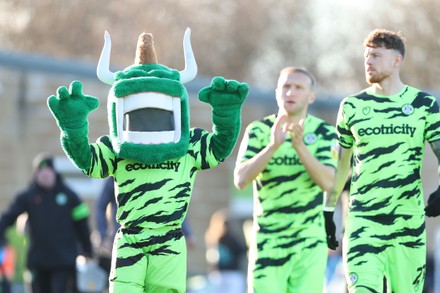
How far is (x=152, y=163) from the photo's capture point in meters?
9.92

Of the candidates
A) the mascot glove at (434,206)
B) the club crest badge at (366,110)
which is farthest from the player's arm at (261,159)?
the mascot glove at (434,206)

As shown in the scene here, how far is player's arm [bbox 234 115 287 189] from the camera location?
1117 centimetres

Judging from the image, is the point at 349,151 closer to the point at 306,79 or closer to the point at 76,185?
the point at 306,79

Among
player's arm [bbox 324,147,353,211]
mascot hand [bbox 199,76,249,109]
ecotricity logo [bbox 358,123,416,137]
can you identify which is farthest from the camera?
player's arm [bbox 324,147,353,211]

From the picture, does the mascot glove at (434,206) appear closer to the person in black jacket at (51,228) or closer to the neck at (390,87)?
the neck at (390,87)

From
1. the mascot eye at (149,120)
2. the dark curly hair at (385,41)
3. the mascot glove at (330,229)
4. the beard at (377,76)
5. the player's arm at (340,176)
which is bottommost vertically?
the mascot glove at (330,229)

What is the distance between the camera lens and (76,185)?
2609cm

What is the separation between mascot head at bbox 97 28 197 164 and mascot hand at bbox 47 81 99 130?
14.6 inches

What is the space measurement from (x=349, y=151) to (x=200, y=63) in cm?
3775

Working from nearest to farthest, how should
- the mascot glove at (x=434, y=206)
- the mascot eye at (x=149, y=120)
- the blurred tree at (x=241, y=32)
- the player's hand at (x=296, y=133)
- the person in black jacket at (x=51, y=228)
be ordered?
the mascot eye at (x=149, y=120) < the mascot glove at (x=434, y=206) < the player's hand at (x=296, y=133) < the person in black jacket at (x=51, y=228) < the blurred tree at (x=241, y=32)

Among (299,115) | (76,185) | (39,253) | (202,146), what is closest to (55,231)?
(39,253)

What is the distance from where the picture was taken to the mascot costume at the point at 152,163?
9906mm

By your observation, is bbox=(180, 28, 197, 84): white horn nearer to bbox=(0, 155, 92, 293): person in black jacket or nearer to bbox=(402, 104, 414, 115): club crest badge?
bbox=(402, 104, 414, 115): club crest badge

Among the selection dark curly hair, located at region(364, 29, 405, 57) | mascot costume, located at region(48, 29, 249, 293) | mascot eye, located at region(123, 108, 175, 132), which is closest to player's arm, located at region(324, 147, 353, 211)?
dark curly hair, located at region(364, 29, 405, 57)
